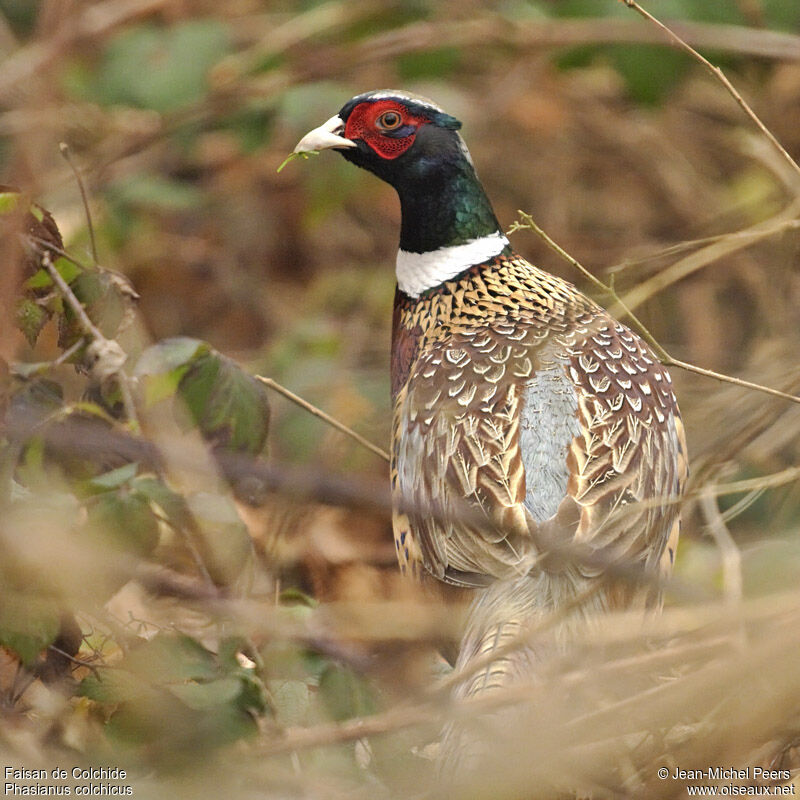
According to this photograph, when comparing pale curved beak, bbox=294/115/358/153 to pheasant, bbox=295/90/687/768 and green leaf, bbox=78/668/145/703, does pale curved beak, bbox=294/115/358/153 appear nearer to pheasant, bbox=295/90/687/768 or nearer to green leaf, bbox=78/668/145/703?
pheasant, bbox=295/90/687/768

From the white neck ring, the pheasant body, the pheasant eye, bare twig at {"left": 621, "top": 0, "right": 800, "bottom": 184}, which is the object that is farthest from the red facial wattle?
bare twig at {"left": 621, "top": 0, "right": 800, "bottom": 184}

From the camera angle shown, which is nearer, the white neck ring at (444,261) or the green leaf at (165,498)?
the green leaf at (165,498)

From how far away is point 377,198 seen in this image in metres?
7.55

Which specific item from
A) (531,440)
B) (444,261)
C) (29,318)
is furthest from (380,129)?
(29,318)

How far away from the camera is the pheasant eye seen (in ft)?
13.4

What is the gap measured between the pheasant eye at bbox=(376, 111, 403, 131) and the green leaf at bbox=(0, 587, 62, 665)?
2.01 metres

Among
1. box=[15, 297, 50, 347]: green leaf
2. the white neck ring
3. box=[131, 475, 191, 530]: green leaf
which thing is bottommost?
box=[131, 475, 191, 530]: green leaf

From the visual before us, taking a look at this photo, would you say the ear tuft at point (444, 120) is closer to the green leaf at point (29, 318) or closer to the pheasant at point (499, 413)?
the pheasant at point (499, 413)

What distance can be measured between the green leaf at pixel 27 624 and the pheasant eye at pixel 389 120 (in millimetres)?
2008

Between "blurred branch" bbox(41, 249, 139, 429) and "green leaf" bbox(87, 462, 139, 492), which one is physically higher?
"blurred branch" bbox(41, 249, 139, 429)

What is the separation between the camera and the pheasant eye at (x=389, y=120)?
4098 mm

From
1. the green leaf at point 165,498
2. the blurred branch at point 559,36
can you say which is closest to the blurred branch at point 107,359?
the green leaf at point 165,498

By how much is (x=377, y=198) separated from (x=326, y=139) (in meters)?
3.47

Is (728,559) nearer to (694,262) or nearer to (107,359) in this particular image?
(107,359)
